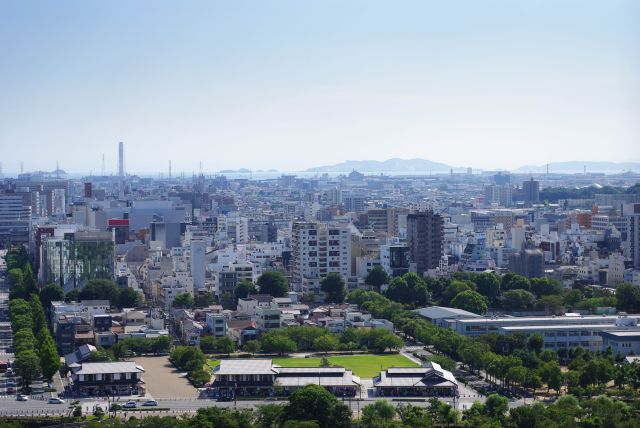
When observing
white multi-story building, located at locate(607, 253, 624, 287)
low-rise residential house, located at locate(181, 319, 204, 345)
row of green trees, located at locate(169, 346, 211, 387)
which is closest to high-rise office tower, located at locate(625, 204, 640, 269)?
white multi-story building, located at locate(607, 253, 624, 287)

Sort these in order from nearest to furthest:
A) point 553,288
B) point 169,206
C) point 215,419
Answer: point 215,419 < point 553,288 < point 169,206

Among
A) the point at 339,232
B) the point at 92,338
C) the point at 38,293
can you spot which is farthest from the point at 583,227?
the point at 92,338

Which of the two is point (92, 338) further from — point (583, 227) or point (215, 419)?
point (583, 227)

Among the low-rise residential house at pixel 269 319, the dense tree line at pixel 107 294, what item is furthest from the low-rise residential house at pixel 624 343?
the dense tree line at pixel 107 294

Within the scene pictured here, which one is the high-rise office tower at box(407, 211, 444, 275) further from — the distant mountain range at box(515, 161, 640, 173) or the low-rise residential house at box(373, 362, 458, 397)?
the distant mountain range at box(515, 161, 640, 173)

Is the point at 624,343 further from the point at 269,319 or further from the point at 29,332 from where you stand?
the point at 29,332

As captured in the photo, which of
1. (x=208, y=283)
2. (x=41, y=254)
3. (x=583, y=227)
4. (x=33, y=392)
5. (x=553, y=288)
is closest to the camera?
(x=33, y=392)
